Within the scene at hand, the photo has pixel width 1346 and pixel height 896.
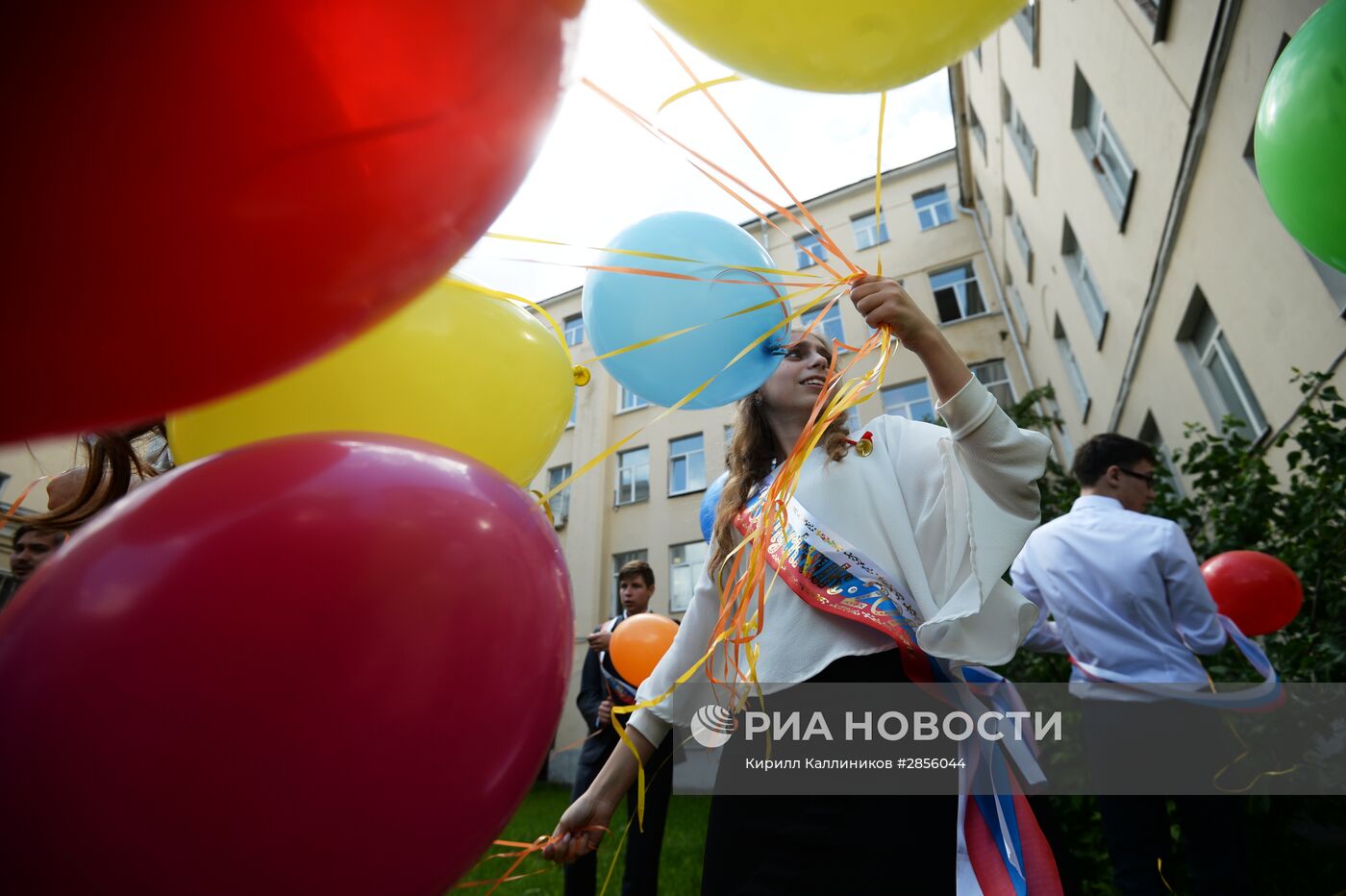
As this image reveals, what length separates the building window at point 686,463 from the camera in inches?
569

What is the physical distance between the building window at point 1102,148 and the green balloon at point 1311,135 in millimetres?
5478

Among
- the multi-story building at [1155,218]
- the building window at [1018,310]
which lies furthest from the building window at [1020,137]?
the building window at [1018,310]

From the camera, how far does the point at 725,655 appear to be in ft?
4.94

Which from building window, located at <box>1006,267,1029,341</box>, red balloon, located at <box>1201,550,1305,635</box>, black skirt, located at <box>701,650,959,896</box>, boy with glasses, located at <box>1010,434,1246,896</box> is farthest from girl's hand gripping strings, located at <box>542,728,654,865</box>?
building window, located at <box>1006,267,1029,341</box>

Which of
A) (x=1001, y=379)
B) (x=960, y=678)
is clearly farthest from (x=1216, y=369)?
(x=1001, y=379)

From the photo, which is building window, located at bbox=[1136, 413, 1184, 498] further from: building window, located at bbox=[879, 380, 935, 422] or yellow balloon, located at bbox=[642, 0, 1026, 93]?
yellow balloon, located at bbox=[642, 0, 1026, 93]

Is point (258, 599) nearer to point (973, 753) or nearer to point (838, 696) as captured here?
point (838, 696)

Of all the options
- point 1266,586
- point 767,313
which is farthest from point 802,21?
point 1266,586

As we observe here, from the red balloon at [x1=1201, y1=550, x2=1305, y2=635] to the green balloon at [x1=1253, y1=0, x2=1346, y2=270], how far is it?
6.36ft

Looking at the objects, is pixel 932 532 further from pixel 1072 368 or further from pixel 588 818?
pixel 1072 368

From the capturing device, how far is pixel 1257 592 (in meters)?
3.04

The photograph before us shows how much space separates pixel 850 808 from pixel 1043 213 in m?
9.31

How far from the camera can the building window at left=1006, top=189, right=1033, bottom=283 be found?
10.0 m

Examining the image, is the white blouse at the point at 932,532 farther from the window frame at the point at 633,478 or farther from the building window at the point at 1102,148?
the window frame at the point at 633,478
